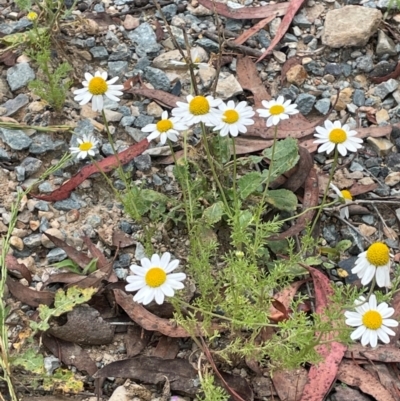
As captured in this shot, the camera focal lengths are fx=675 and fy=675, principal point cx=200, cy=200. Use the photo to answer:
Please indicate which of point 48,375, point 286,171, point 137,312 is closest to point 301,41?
point 286,171

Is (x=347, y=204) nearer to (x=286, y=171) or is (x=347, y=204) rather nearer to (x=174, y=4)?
(x=286, y=171)

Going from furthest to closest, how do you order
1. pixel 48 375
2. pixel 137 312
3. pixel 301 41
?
pixel 301 41, pixel 137 312, pixel 48 375

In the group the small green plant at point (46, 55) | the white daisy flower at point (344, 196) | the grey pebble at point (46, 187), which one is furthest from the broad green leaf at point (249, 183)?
the small green plant at point (46, 55)

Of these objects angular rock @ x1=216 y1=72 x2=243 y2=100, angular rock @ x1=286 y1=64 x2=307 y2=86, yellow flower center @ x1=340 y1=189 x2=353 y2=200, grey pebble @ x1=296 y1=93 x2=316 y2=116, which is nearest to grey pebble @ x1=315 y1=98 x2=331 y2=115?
grey pebble @ x1=296 y1=93 x2=316 y2=116

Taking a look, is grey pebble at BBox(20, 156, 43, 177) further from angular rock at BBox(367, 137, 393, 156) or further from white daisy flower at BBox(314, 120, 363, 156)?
angular rock at BBox(367, 137, 393, 156)

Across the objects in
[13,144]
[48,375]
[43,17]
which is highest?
[43,17]
